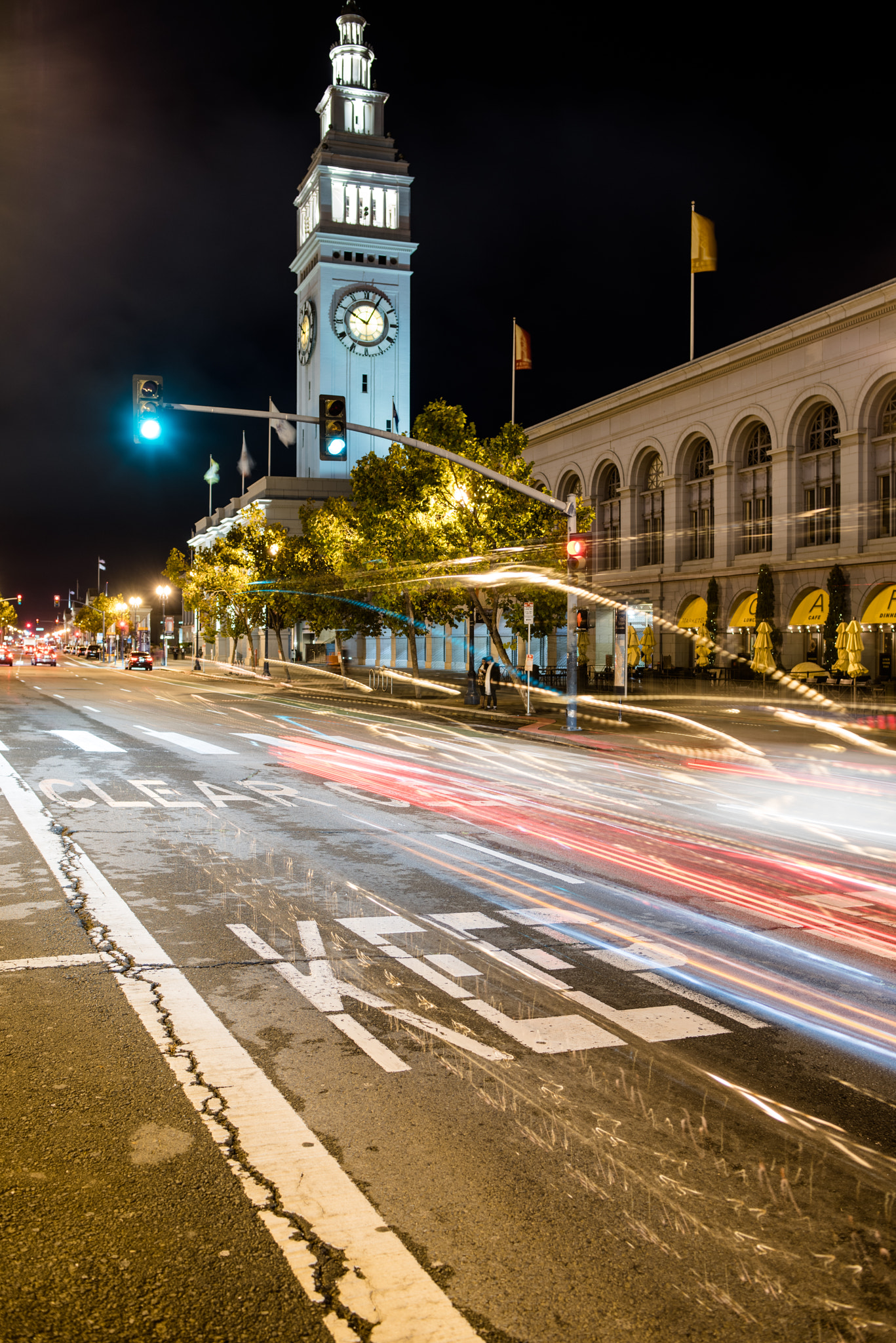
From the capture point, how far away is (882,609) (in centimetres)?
4012

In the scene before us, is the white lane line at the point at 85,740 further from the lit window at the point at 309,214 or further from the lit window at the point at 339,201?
the lit window at the point at 339,201

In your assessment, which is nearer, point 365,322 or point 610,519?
point 610,519

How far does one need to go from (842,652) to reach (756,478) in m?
12.4

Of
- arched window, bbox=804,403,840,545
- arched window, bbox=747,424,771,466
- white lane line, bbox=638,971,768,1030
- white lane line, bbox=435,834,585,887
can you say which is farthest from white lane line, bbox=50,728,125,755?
arched window, bbox=747,424,771,466

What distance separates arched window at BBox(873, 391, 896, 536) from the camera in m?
40.8

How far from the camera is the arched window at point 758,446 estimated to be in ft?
156

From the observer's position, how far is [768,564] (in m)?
45.4

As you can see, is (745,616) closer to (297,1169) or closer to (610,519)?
(610,519)

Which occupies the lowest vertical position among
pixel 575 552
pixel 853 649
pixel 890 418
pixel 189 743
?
pixel 189 743

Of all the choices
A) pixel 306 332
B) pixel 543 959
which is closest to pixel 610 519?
pixel 306 332

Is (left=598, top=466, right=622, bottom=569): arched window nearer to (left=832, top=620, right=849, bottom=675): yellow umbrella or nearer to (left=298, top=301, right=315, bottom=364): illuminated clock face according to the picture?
(left=832, top=620, right=849, bottom=675): yellow umbrella

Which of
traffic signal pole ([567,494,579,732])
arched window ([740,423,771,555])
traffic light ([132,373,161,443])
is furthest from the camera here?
arched window ([740,423,771,555])

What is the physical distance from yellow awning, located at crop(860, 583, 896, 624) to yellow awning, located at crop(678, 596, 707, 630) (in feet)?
31.1

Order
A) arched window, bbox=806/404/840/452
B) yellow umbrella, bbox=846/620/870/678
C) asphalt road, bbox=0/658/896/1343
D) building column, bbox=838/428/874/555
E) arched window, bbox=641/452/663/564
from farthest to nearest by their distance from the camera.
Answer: arched window, bbox=641/452/663/564 < arched window, bbox=806/404/840/452 < building column, bbox=838/428/874/555 < yellow umbrella, bbox=846/620/870/678 < asphalt road, bbox=0/658/896/1343
